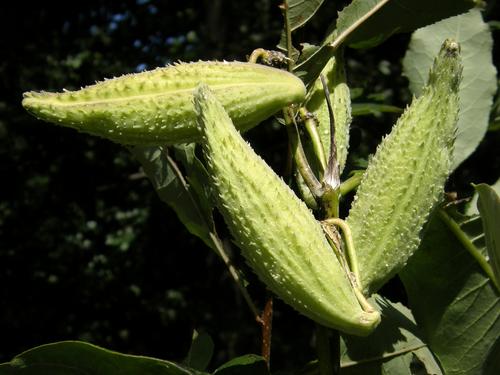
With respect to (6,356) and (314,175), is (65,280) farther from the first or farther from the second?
(314,175)

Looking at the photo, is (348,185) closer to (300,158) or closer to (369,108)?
(300,158)

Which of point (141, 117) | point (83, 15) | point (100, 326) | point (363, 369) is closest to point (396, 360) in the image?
point (363, 369)

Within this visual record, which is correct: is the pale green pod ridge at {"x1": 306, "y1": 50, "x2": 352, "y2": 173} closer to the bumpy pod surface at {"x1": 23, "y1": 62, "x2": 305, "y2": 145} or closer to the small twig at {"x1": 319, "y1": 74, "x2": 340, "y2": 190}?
the small twig at {"x1": 319, "y1": 74, "x2": 340, "y2": 190}

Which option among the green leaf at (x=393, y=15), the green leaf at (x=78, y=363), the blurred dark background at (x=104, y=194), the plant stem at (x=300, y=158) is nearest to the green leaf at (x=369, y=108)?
the green leaf at (x=393, y=15)

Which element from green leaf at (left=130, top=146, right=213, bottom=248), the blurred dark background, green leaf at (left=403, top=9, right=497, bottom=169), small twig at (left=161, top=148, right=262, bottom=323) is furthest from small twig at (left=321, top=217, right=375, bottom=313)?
the blurred dark background

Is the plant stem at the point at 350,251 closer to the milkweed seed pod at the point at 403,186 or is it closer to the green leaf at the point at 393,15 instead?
the milkweed seed pod at the point at 403,186

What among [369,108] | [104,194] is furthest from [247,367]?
[104,194]
